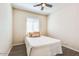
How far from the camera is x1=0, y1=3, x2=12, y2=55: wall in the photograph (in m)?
1.00

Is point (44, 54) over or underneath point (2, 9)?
underneath

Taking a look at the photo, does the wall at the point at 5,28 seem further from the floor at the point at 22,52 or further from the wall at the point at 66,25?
the wall at the point at 66,25

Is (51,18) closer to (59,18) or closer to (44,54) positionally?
(59,18)

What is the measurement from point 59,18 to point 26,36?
2.08 ft

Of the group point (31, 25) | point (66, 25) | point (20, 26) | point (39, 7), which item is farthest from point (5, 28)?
point (66, 25)

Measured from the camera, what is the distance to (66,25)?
3.47 feet

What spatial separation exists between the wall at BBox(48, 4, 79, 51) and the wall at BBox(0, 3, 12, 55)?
26.6 inches

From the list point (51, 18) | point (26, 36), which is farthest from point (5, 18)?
point (51, 18)

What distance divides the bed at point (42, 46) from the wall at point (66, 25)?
4.2 inches

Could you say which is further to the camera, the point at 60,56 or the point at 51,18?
the point at 51,18

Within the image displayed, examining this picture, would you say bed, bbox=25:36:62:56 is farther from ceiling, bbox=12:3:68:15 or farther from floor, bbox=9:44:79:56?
ceiling, bbox=12:3:68:15

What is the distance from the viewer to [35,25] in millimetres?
1141

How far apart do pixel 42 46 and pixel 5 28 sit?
2.17 feet

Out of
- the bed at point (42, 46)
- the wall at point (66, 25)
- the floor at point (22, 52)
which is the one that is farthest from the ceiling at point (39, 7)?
the floor at point (22, 52)
